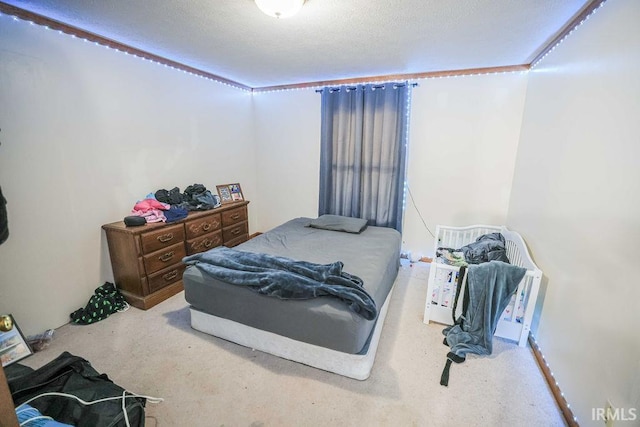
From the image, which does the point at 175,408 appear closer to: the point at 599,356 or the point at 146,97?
the point at 599,356

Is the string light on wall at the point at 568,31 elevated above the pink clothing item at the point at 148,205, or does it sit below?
above

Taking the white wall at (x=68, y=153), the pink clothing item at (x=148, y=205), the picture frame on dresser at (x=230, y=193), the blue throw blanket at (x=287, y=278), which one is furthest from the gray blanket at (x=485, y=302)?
the white wall at (x=68, y=153)

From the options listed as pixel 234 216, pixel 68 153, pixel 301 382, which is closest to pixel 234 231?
pixel 234 216

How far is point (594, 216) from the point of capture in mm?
1412

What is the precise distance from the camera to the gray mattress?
1578mm

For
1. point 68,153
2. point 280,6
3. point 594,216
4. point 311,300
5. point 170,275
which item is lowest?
point 170,275

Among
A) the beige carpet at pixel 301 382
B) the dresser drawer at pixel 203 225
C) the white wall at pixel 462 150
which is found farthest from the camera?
the white wall at pixel 462 150

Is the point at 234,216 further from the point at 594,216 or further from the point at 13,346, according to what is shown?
the point at 594,216

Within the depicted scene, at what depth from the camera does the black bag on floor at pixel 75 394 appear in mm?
1230

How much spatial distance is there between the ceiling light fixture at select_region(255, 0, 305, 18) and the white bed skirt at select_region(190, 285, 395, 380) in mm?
2016

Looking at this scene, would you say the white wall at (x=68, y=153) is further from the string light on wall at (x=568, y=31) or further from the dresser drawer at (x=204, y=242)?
the string light on wall at (x=568, y=31)

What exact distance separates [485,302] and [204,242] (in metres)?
2.62

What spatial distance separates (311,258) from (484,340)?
138 centimetres

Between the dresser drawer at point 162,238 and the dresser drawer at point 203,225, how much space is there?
0.29 feet
